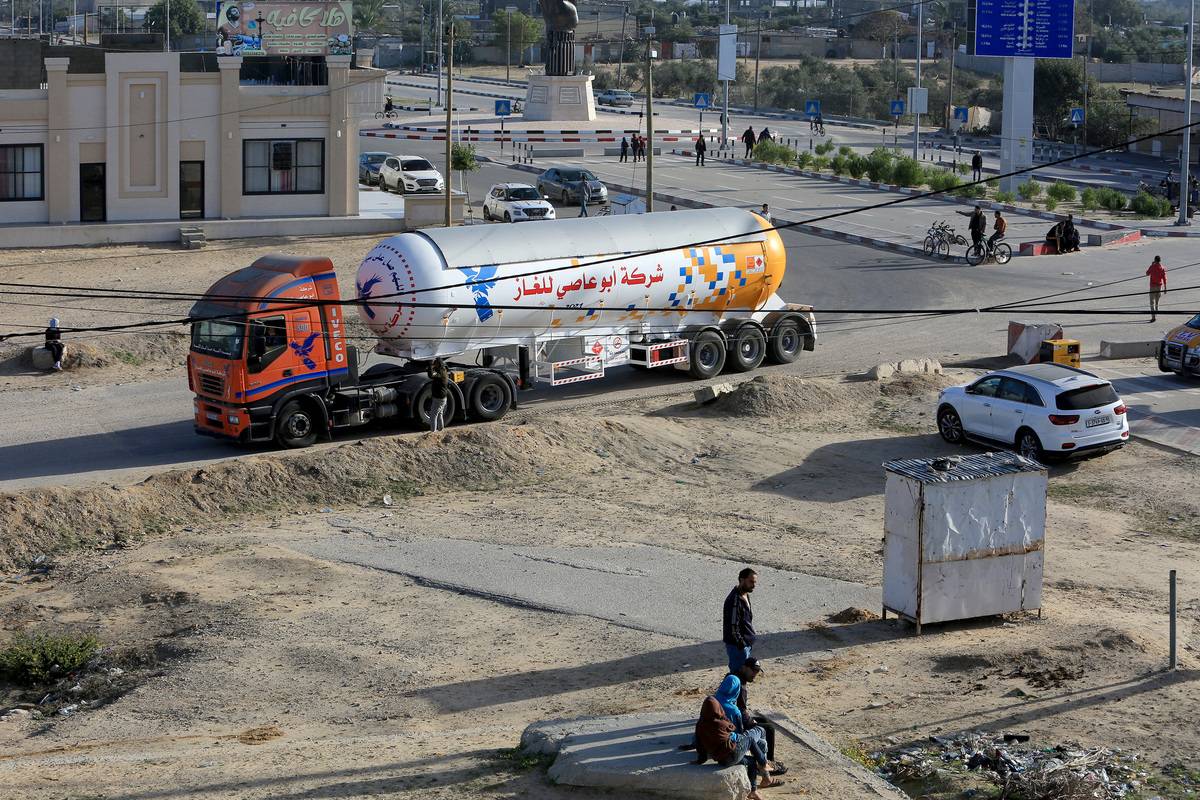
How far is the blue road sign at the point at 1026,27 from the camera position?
54062 millimetres

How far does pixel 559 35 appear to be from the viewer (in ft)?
261

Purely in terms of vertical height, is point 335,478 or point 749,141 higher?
point 749,141

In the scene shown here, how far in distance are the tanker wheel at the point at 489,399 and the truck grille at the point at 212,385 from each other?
14.6ft

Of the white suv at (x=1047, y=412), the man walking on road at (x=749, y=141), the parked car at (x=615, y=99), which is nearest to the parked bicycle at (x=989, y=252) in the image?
the white suv at (x=1047, y=412)

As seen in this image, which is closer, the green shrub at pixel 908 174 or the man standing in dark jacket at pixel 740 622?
the man standing in dark jacket at pixel 740 622

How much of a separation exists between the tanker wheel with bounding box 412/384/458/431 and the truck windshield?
130 inches

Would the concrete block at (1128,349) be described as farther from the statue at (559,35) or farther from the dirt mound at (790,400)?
the statue at (559,35)

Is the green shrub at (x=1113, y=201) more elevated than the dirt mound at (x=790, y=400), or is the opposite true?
the green shrub at (x=1113, y=201)

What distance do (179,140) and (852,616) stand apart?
32.7 m

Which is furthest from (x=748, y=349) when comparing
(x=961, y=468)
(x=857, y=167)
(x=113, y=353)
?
(x=857, y=167)

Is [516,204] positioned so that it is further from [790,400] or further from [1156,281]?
[790,400]

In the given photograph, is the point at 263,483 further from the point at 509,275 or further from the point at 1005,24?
the point at 1005,24

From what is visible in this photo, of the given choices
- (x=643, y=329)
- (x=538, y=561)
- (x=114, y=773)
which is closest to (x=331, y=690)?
(x=114, y=773)

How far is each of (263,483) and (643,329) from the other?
936cm
